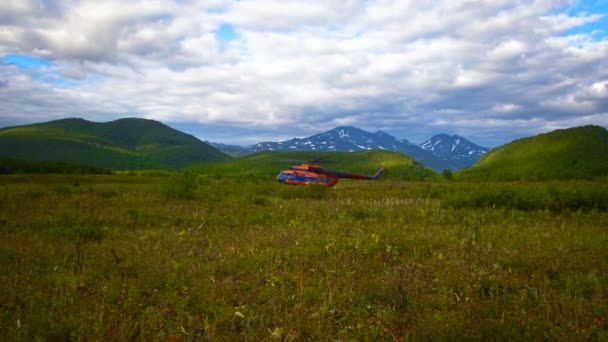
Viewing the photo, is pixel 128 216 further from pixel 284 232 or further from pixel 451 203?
pixel 451 203

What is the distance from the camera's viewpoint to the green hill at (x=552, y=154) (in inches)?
5502

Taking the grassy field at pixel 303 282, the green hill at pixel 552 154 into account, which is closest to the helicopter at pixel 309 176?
the grassy field at pixel 303 282

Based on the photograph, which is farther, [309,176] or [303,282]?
[309,176]

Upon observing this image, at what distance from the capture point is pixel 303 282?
7070 mm

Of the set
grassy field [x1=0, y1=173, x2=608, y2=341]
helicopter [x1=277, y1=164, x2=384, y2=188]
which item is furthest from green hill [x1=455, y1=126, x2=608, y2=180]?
grassy field [x1=0, y1=173, x2=608, y2=341]

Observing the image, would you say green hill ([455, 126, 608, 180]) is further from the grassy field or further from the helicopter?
the grassy field

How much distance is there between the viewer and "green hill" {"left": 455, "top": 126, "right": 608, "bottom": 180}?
13975 cm

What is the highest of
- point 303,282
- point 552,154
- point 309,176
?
point 552,154

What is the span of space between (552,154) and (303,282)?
186480mm

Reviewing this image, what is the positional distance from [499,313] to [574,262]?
161 inches

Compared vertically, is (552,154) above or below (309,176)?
above

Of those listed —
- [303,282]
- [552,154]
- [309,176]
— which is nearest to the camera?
[303,282]

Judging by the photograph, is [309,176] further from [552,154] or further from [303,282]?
[552,154]

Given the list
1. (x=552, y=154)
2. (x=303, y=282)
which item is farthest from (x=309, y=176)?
(x=552, y=154)
